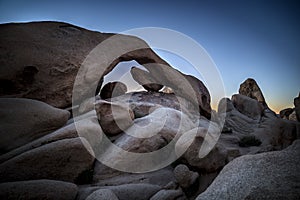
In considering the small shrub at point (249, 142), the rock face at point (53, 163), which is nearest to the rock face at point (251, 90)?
the small shrub at point (249, 142)

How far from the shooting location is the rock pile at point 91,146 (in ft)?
10.5

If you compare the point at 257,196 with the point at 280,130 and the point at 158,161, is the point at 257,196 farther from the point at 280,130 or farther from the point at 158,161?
the point at 280,130

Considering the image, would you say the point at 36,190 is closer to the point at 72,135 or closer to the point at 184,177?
the point at 72,135

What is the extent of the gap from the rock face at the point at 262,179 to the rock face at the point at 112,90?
11872 mm

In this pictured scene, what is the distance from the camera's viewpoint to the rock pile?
10.5 ft

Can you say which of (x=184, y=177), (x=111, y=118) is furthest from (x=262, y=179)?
(x=111, y=118)

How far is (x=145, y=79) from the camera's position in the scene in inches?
625

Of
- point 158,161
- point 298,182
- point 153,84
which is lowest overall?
point 158,161

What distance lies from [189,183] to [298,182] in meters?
3.66

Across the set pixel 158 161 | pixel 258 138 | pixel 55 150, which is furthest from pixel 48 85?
pixel 258 138

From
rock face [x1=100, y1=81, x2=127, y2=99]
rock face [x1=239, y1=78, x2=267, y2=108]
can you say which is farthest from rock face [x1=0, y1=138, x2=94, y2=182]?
rock face [x1=239, y1=78, x2=267, y2=108]

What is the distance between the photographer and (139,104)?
1205cm

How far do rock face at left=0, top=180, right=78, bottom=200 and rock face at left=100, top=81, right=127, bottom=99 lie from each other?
10.0m

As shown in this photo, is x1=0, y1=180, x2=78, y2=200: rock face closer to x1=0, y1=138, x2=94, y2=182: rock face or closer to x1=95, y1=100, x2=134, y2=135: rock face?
x1=0, y1=138, x2=94, y2=182: rock face
